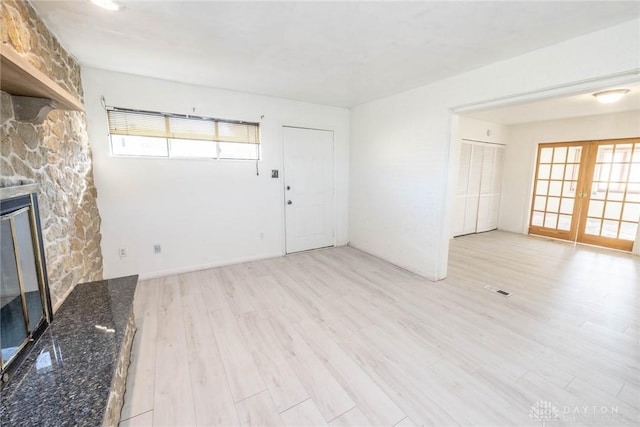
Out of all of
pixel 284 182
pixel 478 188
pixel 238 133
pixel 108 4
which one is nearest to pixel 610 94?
pixel 478 188

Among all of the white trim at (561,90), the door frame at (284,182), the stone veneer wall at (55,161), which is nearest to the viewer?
the stone veneer wall at (55,161)

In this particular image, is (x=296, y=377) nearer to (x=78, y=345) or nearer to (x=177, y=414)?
(x=177, y=414)

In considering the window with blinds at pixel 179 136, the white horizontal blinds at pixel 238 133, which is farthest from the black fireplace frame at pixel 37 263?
the white horizontal blinds at pixel 238 133

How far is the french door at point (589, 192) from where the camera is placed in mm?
4414

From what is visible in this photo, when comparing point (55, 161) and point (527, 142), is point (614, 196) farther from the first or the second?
point (55, 161)

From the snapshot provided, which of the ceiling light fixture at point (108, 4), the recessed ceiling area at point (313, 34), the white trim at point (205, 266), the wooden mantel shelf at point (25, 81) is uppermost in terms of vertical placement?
the recessed ceiling area at point (313, 34)

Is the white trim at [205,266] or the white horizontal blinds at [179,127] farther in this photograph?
the white trim at [205,266]

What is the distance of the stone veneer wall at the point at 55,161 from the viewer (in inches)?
56.4

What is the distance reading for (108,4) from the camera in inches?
64.2

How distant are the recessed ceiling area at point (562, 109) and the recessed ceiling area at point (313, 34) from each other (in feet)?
4.52

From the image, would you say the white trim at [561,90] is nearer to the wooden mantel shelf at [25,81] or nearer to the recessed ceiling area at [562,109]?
the recessed ceiling area at [562,109]

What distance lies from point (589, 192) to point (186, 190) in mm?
6903

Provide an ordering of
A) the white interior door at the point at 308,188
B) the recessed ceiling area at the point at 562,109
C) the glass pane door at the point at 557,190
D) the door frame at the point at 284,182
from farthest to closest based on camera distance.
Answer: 1. the glass pane door at the point at 557,190
2. the white interior door at the point at 308,188
3. the door frame at the point at 284,182
4. the recessed ceiling area at the point at 562,109

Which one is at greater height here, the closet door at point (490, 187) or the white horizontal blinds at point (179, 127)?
the white horizontal blinds at point (179, 127)
